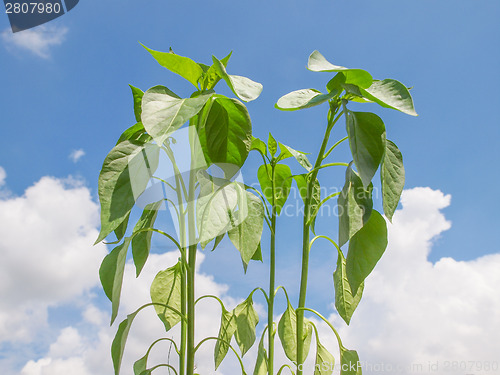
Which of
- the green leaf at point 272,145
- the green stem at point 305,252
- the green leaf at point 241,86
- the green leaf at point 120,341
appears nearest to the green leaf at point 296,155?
the green leaf at point 272,145

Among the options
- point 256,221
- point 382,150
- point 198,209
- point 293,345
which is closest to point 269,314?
point 293,345

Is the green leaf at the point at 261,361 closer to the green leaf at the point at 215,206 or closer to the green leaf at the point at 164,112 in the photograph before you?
the green leaf at the point at 215,206

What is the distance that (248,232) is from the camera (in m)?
1.13

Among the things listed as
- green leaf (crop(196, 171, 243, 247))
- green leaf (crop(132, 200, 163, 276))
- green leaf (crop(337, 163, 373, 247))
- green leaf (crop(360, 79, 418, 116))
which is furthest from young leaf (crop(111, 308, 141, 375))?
green leaf (crop(360, 79, 418, 116))

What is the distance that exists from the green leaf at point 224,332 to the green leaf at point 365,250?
1.41 feet

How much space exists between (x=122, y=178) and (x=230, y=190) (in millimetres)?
246

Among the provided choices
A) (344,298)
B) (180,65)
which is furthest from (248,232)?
(180,65)

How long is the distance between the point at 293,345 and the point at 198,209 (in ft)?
1.71

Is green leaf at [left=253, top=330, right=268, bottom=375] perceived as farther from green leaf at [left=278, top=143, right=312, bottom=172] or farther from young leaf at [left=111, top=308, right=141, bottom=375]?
green leaf at [left=278, top=143, right=312, bottom=172]

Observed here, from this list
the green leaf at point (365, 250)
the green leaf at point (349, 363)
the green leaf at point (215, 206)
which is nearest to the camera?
the green leaf at point (215, 206)

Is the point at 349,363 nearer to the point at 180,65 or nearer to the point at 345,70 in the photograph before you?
the point at 345,70

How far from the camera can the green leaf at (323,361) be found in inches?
50.1

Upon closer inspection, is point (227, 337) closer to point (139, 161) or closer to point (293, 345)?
point (293, 345)

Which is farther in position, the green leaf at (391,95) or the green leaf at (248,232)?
the green leaf at (248,232)
